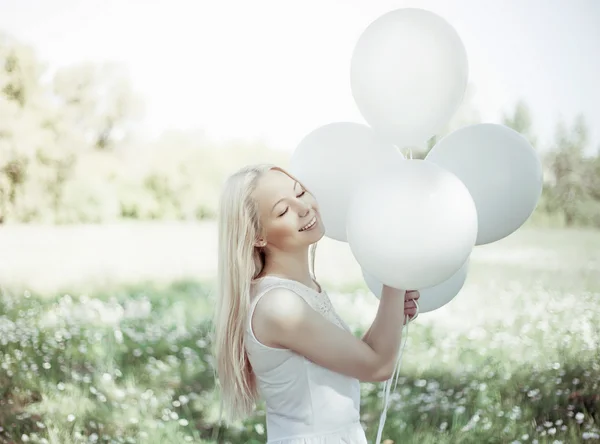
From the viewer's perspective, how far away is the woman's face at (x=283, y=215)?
4.27 feet

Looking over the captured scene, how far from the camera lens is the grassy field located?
9.31 feet

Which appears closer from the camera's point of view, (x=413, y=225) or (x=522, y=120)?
(x=413, y=225)

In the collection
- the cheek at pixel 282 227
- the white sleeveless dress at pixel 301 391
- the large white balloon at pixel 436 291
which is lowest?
the white sleeveless dress at pixel 301 391

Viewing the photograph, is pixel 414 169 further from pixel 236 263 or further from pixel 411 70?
pixel 236 263

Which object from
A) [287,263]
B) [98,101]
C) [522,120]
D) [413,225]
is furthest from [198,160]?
[413,225]

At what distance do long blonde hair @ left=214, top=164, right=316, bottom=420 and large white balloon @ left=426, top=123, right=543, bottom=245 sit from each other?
1.19 feet

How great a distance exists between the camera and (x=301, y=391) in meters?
1.30

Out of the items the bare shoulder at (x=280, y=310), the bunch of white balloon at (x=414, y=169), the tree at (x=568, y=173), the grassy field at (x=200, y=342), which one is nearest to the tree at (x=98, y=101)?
the grassy field at (x=200, y=342)

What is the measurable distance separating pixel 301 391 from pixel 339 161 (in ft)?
1.42

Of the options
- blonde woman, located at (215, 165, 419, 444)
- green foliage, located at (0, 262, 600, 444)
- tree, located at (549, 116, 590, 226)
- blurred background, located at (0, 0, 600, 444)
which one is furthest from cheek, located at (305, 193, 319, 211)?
tree, located at (549, 116, 590, 226)

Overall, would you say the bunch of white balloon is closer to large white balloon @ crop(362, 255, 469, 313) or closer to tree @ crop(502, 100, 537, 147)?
large white balloon @ crop(362, 255, 469, 313)

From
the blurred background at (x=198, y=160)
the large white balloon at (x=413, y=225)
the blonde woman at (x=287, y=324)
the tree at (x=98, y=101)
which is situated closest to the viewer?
the large white balloon at (x=413, y=225)

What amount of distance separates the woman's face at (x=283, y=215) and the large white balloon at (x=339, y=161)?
0.14 m

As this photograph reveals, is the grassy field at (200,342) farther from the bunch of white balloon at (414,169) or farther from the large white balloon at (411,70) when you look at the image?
the large white balloon at (411,70)
